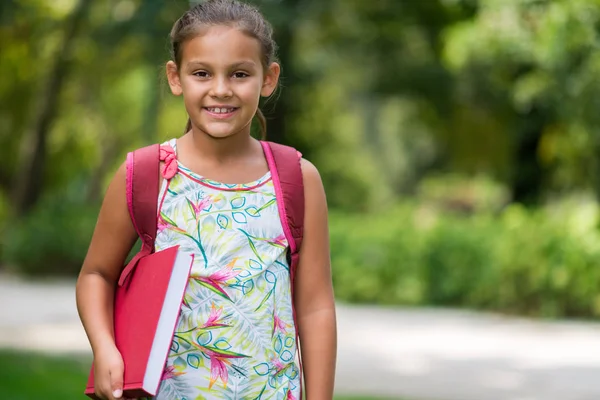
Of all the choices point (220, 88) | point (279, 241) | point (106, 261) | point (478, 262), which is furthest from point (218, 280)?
point (478, 262)

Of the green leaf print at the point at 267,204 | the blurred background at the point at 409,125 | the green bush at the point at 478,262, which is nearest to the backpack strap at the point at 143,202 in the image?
the green leaf print at the point at 267,204

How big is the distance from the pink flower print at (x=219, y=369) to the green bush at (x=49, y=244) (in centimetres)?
1562

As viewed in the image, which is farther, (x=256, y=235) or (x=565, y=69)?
(x=565, y=69)

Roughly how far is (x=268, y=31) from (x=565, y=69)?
1072 centimetres

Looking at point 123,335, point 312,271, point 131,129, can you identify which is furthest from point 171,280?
point 131,129

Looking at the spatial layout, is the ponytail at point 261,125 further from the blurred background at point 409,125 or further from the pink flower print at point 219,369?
the pink flower print at point 219,369

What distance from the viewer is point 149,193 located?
229 centimetres

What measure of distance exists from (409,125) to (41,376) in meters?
23.7

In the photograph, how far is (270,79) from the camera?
96.7 inches

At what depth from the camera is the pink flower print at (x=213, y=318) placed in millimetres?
2240

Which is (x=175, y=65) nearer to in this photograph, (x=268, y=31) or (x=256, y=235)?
(x=268, y=31)

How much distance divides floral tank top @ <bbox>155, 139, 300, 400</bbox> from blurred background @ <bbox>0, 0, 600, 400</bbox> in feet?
1.83

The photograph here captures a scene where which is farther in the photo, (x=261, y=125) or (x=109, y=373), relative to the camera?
(x=261, y=125)

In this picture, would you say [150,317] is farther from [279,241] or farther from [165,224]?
[279,241]
